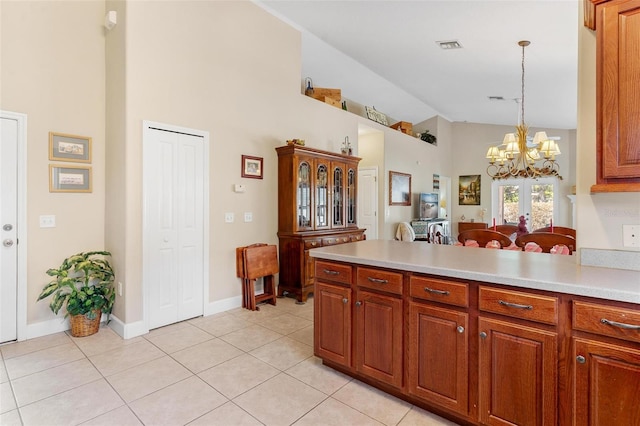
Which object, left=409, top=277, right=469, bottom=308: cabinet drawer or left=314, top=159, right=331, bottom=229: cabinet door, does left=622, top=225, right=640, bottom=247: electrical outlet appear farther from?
left=314, top=159, right=331, bottom=229: cabinet door

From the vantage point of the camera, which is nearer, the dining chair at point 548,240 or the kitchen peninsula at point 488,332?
the kitchen peninsula at point 488,332

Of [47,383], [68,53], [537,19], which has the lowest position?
[47,383]

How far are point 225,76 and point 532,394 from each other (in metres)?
3.91

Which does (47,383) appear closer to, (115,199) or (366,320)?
(115,199)

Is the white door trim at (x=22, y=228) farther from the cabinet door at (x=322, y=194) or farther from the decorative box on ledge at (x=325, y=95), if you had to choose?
the decorative box on ledge at (x=325, y=95)

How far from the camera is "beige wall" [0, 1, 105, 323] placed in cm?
283

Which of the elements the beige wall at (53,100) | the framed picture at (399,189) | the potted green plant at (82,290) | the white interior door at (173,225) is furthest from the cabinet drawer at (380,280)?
the framed picture at (399,189)

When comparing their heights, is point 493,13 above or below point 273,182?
above

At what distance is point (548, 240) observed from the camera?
3336 mm

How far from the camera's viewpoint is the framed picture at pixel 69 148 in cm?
300

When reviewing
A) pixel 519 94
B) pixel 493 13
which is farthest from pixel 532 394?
pixel 519 94

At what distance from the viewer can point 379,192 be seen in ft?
22.7

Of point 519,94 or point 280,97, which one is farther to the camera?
point 519,94

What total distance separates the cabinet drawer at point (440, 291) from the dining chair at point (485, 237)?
7.40 ft
